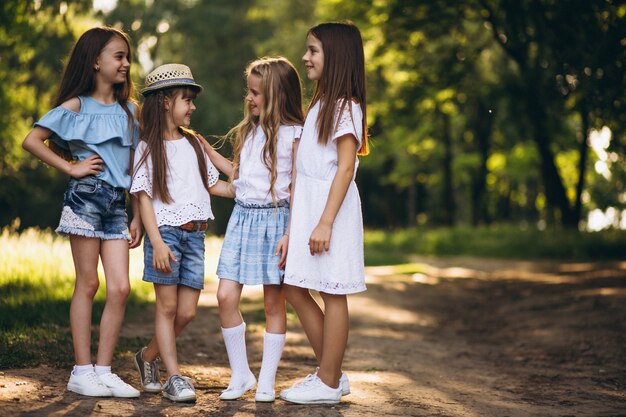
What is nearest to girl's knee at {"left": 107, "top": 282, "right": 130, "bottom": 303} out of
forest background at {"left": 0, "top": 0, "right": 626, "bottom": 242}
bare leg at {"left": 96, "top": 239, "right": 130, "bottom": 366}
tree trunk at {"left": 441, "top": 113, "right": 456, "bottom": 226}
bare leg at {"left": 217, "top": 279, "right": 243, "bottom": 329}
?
bare leg at {"left": 96, "top": 239, "right": 130, "bottom": 366}

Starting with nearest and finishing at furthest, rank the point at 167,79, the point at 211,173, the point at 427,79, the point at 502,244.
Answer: the point at 167,79
the point at 211,173
the point at 427,79
the point at 502,244

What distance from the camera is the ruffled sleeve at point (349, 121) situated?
4.71 m

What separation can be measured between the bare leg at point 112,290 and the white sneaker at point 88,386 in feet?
0.42

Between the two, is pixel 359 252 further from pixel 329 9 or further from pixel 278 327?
pixel 329 9

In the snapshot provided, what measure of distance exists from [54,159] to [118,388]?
4.57 feet

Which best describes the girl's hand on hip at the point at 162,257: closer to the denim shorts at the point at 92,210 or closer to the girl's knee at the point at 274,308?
the denim shorts at the point at 92,210

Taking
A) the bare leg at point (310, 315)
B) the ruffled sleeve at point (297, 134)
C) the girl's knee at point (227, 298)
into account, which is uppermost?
the ruffled sleeve at point (297, 134)

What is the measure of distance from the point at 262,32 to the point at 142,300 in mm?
30999

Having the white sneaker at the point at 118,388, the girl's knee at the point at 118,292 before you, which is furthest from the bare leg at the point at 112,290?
the white sneaker at the point at 118,388

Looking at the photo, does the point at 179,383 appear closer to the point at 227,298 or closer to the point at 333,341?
the point at 227,298

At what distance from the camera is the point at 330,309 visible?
15.9 feet

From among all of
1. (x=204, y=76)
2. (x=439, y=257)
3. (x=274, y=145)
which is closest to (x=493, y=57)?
(x=439, y=257)

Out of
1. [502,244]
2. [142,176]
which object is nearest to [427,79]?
[502,244]

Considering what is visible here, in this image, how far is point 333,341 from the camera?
4836mm
